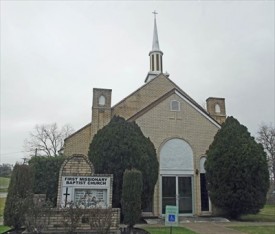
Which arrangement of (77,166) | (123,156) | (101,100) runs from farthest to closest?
(101,100) < (123,156) < (77,166)

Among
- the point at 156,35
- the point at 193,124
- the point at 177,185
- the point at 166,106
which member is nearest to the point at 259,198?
the point at 177,185

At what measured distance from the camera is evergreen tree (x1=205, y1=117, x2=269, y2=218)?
15.8 metres

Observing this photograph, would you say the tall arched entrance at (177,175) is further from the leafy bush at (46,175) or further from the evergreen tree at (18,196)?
the evergreen tree at (18,196)

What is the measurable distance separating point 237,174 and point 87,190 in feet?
27.9

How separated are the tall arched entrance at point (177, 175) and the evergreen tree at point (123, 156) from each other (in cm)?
223

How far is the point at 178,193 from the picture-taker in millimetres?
18016

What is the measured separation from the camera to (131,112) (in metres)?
22.6

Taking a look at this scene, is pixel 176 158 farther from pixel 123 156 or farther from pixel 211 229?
pixel 211 229

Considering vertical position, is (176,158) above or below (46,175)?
above

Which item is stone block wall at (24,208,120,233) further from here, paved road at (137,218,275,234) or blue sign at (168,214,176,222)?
paved road at (137,218,275,234)

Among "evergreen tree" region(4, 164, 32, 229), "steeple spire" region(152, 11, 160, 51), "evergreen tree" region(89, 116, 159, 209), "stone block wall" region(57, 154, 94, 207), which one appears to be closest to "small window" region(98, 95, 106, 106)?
"evergreen tree" region(89, 116, 159, 209)

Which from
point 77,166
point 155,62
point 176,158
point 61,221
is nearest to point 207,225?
point 176,158

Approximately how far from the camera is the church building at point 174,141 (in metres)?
18.0

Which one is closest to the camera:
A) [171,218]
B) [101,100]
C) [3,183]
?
[171,218]
